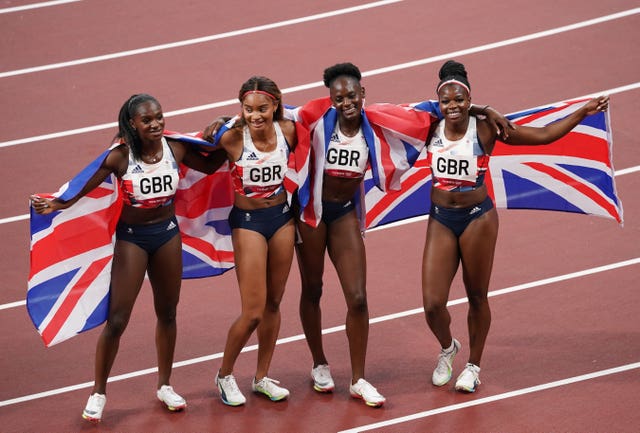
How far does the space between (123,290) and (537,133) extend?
2975mm

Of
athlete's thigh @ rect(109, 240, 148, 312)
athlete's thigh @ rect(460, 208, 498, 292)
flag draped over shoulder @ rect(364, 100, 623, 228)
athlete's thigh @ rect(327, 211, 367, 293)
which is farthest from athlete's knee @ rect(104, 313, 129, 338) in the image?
athlete's thigh @ rect(460, 208, 498, 292)

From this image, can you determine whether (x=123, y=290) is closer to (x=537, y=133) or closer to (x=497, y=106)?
(x=537, y=133)

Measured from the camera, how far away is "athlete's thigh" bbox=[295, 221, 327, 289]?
7.77m

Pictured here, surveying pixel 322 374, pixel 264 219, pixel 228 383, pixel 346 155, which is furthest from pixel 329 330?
pixel 346 155

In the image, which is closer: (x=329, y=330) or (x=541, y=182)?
(x=541, y=182)

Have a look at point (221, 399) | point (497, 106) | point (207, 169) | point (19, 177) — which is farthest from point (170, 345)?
point (497, 106)

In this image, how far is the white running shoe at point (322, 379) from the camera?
8125 millimetres

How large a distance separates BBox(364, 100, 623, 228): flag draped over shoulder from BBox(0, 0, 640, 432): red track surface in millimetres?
922

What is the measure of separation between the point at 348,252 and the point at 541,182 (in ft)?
5.84

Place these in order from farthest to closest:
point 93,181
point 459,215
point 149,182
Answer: point 459,215 < point 93,181 < point 149,182

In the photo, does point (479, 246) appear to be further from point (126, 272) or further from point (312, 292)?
point (126, 272)

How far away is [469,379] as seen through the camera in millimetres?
8031

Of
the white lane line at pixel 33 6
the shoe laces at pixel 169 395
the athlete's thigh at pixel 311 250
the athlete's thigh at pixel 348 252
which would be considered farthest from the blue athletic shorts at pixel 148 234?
the white lane line at pixel 33 6

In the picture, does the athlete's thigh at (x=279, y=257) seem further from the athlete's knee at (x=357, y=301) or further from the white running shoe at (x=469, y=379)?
the white running shoe at (x=469, y=379)
